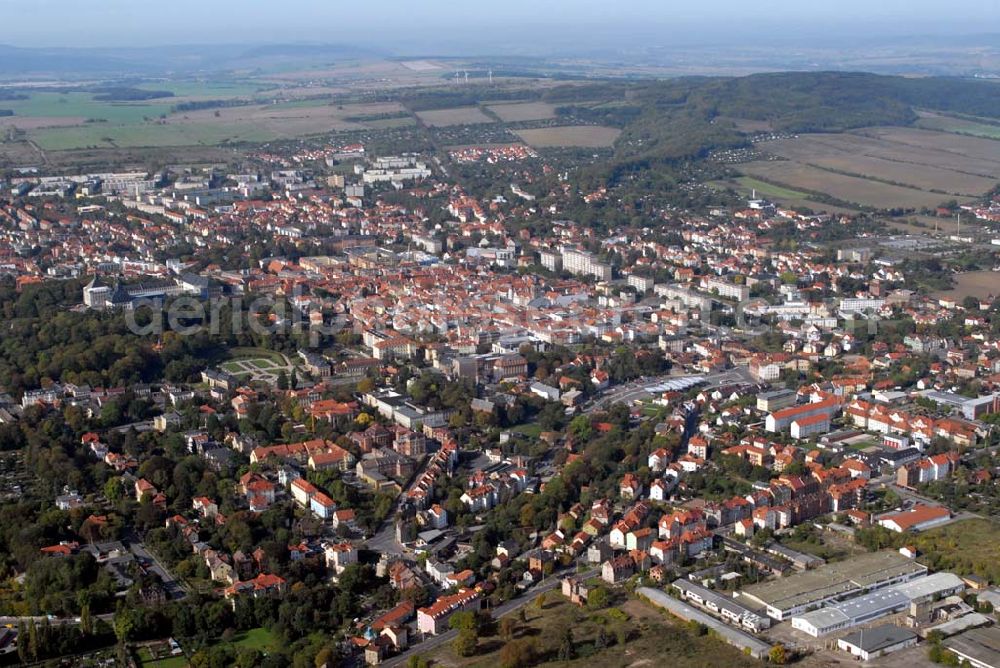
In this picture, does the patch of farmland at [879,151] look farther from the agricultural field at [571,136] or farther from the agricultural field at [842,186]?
the agricultural field at [571,136]

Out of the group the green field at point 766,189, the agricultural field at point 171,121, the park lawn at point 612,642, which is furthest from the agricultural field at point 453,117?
the park lawn at point 612,642

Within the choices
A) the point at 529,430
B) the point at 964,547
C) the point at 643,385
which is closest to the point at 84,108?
the point at 643,385

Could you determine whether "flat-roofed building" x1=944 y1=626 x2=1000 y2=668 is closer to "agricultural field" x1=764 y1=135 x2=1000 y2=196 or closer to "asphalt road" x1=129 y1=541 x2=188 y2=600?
"asphalt road" x1=129 y1=541 x2=188 y2=600

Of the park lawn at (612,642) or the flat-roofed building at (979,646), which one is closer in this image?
the flat-roofed building at (979,646)

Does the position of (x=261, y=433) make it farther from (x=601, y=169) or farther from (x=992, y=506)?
(x=601, y=169)

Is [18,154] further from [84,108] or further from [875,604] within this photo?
[875,604]

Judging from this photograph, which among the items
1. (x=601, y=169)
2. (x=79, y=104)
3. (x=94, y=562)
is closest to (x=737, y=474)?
(x=94, y=562)

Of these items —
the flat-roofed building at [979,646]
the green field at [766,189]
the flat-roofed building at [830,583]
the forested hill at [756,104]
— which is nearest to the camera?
the flat-roofed building at [979,646]
